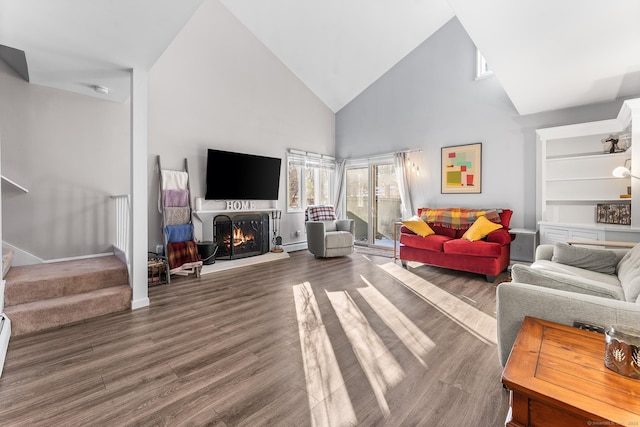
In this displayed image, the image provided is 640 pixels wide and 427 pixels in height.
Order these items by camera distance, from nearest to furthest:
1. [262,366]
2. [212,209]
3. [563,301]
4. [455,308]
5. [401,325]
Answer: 1. [563,301]
2. [262,366]
3. [401,325]
4. [455,308]
5. [212,209]

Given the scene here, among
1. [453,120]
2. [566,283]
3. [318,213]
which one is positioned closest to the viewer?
[566,283]

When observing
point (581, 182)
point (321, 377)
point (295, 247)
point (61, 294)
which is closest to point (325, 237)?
point (295, 247)

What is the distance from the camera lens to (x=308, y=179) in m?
6.45

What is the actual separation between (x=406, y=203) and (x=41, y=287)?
208 inches

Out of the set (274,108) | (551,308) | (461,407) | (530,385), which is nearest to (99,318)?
(461,407)

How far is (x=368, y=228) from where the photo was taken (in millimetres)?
6469

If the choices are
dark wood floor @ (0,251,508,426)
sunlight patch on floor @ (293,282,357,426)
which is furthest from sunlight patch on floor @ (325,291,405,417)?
sunlight patch on floor @ (293,282,357,426)

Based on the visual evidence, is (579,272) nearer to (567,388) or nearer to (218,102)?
(567,388)

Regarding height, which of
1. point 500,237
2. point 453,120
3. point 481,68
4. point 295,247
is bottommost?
point 295,247

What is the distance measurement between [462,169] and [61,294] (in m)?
5.68

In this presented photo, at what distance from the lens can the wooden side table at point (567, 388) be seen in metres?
0.85

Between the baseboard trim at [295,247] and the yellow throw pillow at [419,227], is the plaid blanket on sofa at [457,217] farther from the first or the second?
the baseboard trim at [295,247]

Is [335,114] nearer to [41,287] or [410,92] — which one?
[410,92]

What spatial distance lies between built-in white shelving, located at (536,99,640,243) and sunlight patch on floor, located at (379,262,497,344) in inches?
76.0
